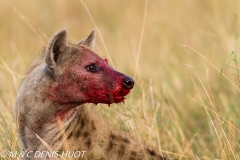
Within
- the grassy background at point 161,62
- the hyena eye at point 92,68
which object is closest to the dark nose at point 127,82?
the hyena eye at point 92,68

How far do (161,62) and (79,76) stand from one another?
5683 mm

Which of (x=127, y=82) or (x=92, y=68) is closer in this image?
(x=127, y=82)

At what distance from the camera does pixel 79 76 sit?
5.18m

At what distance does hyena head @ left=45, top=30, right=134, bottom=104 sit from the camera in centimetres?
505

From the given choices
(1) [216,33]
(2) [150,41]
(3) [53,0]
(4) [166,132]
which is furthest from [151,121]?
(3) [53,0]

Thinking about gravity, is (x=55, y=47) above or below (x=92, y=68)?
above

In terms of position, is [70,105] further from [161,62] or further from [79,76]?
[161,62]

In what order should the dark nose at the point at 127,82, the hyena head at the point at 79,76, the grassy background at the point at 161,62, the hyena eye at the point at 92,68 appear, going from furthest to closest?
the grassy background at the point at 161,62
the hyena eye at the point at 92,68
the hyena head at the point at 79,76
the dark nose at the point at 127,82

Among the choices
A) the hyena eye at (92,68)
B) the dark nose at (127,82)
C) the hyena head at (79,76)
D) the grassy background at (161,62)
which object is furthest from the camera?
the grassy background at (161,62)

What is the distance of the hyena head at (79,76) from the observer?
16.6ft

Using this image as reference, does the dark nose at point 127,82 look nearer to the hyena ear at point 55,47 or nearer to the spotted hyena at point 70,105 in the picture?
the spotted hyena at point 70,105

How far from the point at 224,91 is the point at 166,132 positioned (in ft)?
6.69

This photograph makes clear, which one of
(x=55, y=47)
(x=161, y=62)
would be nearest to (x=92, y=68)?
(x=55, y=47)

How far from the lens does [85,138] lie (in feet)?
17.7
